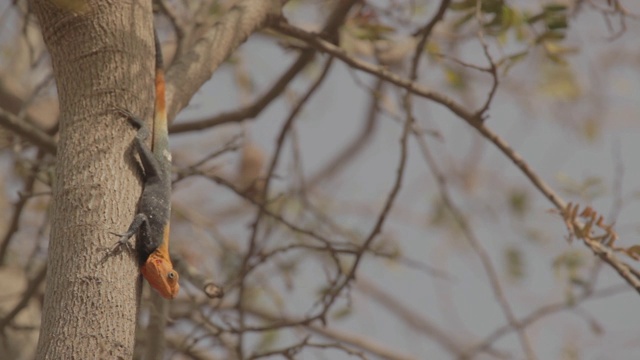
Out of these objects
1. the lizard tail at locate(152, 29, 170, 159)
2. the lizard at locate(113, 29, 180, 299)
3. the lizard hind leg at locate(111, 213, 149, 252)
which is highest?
the lizard tail at locate(152, 29, 170, 159)

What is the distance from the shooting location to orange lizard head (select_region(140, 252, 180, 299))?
2.42m

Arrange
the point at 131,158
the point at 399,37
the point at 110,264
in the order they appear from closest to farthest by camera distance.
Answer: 1. the point at 110,264
2. the point at 131,158
3. the point at 399,37

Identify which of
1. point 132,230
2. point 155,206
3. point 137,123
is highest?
point 137,123

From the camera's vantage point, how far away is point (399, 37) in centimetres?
516

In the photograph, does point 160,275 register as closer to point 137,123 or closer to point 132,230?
point 132,230

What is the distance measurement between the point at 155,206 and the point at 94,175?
0.29 metres

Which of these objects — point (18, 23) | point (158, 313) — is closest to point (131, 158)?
point (158, 313)

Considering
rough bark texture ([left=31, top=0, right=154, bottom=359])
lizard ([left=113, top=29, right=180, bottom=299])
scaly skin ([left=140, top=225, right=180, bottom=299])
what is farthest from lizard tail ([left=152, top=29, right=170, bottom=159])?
scaly skin ([left=140, top=225, right=180, bottom=299])

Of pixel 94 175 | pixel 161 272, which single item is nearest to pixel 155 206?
pixel 161 272

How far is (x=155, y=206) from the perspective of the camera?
239 cm

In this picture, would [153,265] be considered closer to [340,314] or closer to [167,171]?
[167,171]

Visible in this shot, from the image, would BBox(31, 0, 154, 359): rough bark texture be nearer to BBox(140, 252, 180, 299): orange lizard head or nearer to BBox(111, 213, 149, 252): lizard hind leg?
BBox(111, 213, 149, 252): lizard hind leg

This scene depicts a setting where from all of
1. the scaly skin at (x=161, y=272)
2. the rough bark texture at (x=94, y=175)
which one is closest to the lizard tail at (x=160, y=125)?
the rough bark texture at (x=94, y=175)

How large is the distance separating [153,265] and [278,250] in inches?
38.0
